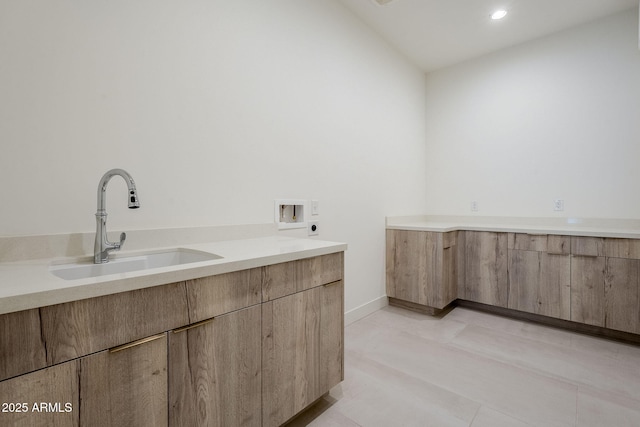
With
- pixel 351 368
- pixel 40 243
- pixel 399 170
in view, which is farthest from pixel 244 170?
pixel 399 170

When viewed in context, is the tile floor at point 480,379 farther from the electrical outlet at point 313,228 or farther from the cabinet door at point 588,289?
the electrical outlet at point 313,228

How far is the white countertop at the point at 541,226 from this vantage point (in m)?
2.21

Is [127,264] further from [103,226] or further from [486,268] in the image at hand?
[486,268]

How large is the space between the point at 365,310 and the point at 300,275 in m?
1.55

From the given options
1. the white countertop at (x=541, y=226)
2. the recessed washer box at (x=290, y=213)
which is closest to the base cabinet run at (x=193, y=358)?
the recessed washer box at (x=290, y=213)

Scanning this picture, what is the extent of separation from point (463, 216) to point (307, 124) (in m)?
2.18

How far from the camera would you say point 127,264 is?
1.20m

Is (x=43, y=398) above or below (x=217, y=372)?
above

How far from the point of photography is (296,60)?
6.59 ft

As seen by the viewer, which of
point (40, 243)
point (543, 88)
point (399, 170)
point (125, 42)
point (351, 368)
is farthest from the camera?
point (399, 170)

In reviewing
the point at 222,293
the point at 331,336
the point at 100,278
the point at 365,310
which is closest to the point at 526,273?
the point at 365,310

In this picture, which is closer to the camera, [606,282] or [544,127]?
[606,282]

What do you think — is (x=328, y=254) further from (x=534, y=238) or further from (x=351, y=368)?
(x=534, y=238)

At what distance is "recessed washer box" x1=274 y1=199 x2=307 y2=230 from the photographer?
1.92m
